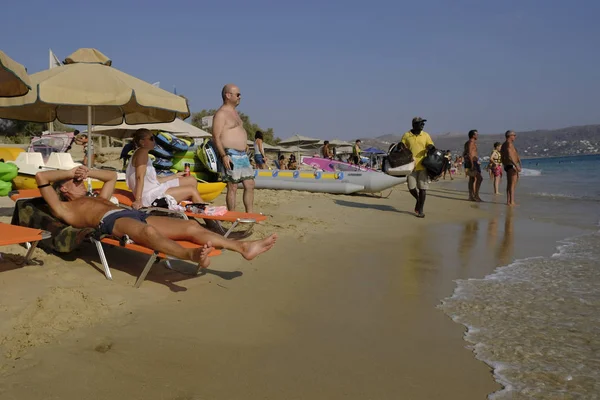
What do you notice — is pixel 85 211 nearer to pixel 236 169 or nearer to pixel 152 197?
pixel 152 197

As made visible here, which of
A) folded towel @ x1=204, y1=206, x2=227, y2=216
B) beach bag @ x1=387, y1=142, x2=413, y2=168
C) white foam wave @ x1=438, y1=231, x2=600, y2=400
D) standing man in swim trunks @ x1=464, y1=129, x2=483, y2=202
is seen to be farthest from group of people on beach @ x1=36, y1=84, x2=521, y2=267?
standing man in swim trunks @ x1=464, y1=129, x2=483, y2=202

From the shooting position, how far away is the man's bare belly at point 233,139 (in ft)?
18.4

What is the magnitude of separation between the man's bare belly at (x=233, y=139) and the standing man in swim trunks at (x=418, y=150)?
3.28 m

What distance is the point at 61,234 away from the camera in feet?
12.3

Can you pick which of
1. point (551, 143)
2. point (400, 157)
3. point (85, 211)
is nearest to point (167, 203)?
A: point (85, 211)

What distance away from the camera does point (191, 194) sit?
17.3 feet

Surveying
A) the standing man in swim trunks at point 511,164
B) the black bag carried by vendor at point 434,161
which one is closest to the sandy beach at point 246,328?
the black bag carried by vendor at point 434,161

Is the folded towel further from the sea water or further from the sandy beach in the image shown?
the sea water

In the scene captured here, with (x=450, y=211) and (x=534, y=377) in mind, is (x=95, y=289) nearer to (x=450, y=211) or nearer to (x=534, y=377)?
(x=534, y=377)

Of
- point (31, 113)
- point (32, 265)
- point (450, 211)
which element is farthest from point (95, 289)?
point (450, 211)

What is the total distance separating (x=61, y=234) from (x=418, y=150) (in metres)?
5.63

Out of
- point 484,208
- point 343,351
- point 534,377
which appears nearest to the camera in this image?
point 534,377

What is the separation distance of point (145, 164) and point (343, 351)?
3.15 m

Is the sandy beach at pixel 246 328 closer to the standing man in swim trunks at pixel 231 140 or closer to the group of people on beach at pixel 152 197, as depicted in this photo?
the group of people on beach at pixel 152 197
